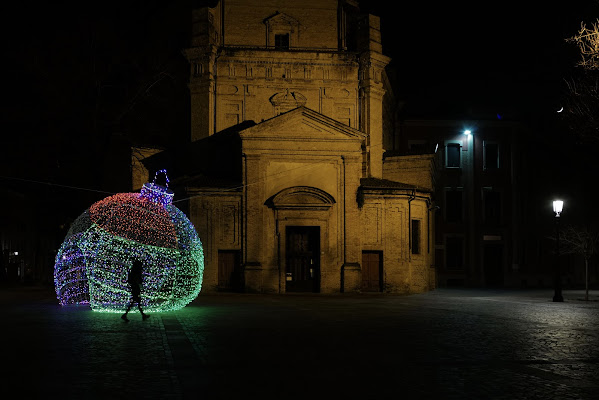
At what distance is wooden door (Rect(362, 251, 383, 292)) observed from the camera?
37.5 m

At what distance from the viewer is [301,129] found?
121 ft

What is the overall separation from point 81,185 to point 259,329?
988 inches

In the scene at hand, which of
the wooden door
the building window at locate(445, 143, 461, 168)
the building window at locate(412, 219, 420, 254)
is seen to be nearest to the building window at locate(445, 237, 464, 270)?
the building window at locate(445, 143, 461, 168)

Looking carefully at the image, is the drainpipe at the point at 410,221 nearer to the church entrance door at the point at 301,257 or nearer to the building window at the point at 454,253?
the church entrance door at the point at 301,257

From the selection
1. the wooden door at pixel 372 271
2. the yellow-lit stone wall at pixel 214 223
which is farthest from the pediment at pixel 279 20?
the wooden door at pixel 372 271

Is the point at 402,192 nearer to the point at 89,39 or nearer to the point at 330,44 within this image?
the point at 330,44

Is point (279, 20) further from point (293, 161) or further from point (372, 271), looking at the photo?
point (372, 271)

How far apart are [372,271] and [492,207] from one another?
68.2 ft

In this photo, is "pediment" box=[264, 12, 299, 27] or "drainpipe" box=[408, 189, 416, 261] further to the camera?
"pediment" box=[264, 12, 299, 27]

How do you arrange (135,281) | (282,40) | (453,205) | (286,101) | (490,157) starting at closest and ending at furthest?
1. (135,281)
2. (286,101)
3. (282,40)
4. (453,205)
5. (490,157)

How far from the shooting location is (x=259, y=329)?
17.5 metres

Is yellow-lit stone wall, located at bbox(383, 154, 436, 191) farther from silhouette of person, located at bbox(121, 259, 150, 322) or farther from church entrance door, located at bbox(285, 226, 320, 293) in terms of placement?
silhouette of person, located at bbox(121, 259, 150, 322)

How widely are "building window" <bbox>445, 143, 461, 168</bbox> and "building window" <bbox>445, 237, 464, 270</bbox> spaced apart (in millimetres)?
5701

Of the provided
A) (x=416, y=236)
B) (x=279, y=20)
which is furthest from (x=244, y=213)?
(x=279, y=20)
